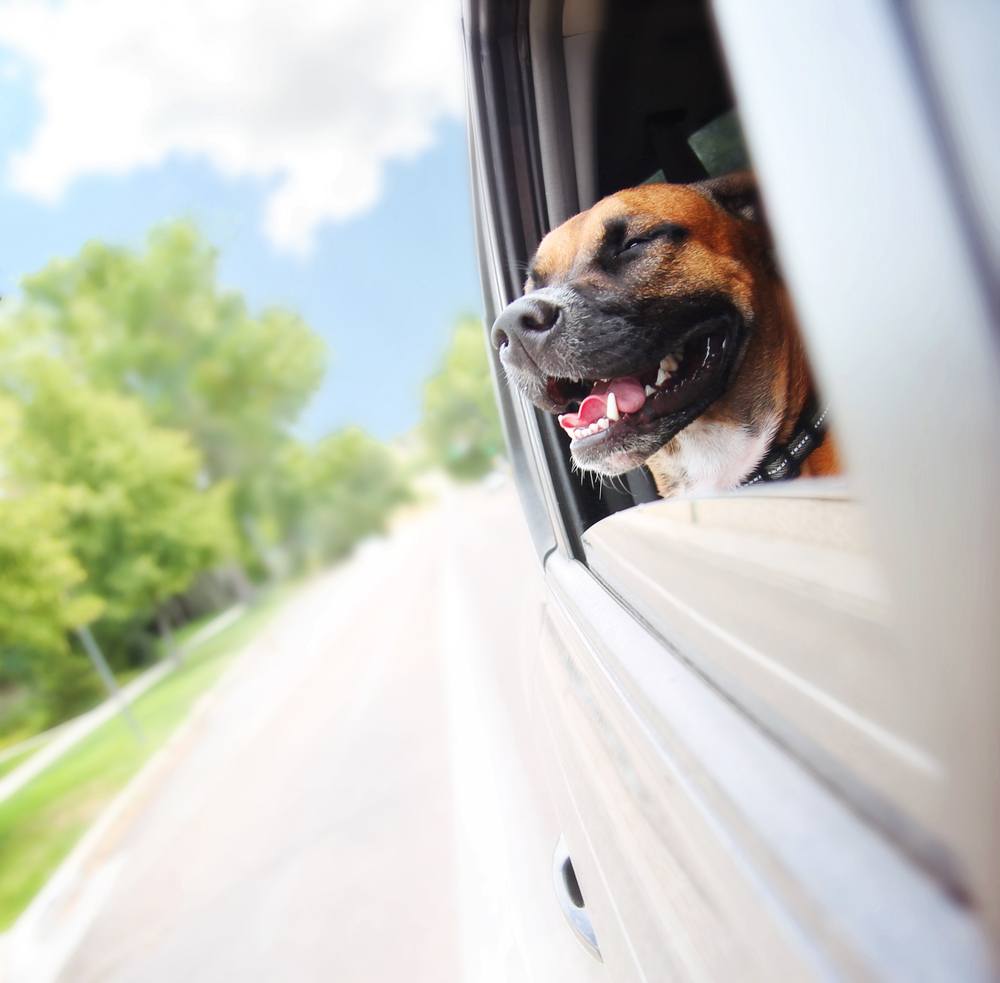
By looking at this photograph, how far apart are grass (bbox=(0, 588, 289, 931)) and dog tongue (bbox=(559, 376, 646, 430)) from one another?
602cm

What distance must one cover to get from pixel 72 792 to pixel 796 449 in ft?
31.3

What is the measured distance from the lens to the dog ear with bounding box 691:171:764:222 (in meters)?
2.14

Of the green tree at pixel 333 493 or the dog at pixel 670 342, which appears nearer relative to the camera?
the dog at pixel 670 342

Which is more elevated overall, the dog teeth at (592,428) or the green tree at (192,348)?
the green tree at (192,348)

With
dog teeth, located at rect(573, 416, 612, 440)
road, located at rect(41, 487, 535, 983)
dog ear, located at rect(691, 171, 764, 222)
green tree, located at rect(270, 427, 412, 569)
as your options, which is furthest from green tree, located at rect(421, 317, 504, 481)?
dog teeth, located at rect(573, 416, 612, 440)

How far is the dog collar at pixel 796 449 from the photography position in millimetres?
1774

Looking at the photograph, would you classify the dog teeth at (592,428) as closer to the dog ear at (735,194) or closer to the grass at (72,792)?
the dog ear at (735,194)

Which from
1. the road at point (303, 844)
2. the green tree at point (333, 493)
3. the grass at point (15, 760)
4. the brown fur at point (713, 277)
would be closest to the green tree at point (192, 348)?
the green tree at point (333, 493)

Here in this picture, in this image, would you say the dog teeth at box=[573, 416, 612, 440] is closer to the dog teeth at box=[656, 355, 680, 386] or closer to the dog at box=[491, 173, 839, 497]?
the dog at box=[491, 173, 839, 497]

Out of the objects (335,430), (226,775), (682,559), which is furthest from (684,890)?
A: (335,430)

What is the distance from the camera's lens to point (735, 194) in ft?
7.22

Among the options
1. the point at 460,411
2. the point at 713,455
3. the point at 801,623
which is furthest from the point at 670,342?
the point at 460,411

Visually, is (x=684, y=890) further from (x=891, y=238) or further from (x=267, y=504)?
(x=267, y=504)

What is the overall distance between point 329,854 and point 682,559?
4042mm
